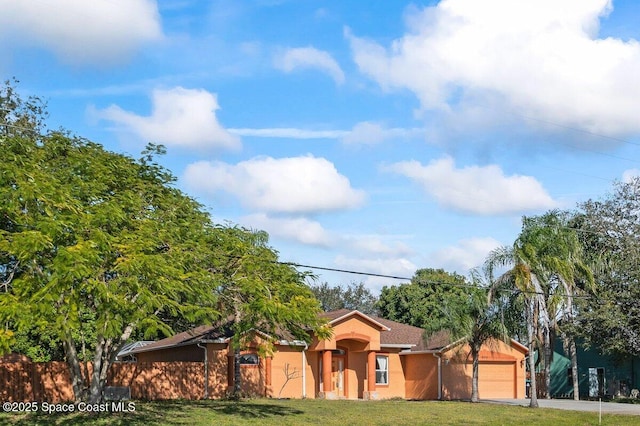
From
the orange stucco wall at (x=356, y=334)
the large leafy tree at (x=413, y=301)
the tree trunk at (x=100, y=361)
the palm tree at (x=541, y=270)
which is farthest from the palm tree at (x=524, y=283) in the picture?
the large leafy tree at (x=413, y=301)

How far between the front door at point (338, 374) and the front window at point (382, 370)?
229cm

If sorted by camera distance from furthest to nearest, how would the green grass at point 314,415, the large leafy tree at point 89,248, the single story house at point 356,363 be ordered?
the single story house at point 356,363 < the green grass at point 314,415 < the large leafy tree at point 89,248

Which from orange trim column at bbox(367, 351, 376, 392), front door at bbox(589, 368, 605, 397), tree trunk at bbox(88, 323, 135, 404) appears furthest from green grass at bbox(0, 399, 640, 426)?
front door at bbox(589, 368, 605, 397)

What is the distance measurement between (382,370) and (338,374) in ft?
9.55

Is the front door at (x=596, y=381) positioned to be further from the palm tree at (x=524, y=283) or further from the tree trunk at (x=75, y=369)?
the tree trunk at (x=75, y=369)

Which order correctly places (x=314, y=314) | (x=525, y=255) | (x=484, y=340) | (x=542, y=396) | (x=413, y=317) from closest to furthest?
(x=314, y=314) < (x=525, y=255) < (x=484, y=340) < (x=542, y=396) < (x=413, y=317)

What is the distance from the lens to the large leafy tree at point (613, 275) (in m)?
45.8

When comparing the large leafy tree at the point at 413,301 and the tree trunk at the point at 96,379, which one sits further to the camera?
the large leafy tree at the point at 413,301

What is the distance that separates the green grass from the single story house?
485 centimetres

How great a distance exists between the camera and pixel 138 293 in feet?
70.6

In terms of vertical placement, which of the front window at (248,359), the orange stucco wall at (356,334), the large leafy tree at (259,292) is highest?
the large leafy tree at (259,292)

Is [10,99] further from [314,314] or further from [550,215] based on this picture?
[550,215]

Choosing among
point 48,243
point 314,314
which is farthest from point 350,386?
point 48,243

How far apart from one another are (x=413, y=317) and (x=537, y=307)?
118 feet
